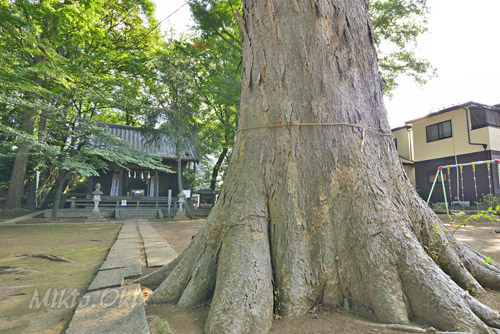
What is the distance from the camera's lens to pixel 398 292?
6.35 feet

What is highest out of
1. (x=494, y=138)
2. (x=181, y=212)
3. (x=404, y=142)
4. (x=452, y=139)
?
(x=404, y=142)

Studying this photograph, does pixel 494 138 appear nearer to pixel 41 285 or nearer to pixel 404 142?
pixel 404 142

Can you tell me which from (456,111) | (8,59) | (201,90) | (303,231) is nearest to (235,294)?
(303,231)

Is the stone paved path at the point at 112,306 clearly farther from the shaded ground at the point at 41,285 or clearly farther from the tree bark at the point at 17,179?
the tree bark at the point at 17,179

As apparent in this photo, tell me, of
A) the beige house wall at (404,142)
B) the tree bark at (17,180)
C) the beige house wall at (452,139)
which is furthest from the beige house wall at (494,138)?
the tree bark at (17,180)

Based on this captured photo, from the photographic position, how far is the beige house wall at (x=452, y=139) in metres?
13.5

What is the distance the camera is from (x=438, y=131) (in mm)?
15648

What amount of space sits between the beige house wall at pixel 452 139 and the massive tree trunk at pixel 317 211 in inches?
572

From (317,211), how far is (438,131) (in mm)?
17338

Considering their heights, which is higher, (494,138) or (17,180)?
(494,138)

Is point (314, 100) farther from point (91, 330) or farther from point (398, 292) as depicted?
point (91, 330)

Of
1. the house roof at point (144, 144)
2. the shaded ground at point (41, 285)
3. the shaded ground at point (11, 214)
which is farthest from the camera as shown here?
the house roof at point (144, 144)

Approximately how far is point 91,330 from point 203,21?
570 inches

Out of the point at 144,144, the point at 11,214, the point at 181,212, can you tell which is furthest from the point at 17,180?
the point at 181,212
